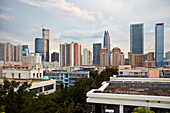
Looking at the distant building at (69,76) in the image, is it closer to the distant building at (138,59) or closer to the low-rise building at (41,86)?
the low-rise building at (41,86)

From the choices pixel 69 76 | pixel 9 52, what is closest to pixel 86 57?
pixel 9 52

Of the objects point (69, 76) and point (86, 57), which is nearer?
point (69, 76)

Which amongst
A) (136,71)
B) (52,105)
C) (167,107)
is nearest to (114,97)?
(167,107)

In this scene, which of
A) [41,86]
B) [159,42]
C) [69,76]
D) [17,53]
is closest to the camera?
[41,86]

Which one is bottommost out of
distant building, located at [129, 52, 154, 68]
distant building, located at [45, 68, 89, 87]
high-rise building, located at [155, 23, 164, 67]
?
distant building, located at [45, 68, 89, 87]

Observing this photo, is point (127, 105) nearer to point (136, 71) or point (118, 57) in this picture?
point (136, 71)

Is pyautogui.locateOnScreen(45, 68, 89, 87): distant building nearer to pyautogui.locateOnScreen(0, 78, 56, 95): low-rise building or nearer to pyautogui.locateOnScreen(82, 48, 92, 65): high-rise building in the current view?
pyautogui.locateOnScreen(0, 78, 56, 95): low-rise building

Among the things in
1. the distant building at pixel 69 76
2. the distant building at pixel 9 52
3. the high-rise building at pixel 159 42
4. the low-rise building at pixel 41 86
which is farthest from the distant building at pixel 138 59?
the low-rise building at pixel 41 86

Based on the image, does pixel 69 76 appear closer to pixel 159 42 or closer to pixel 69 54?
pixel 69 54

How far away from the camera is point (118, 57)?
144 meters

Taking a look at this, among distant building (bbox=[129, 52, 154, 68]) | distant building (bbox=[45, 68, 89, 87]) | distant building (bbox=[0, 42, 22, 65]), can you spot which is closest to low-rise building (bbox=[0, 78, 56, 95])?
distant building (bbox=[45, 68, 89, 87])

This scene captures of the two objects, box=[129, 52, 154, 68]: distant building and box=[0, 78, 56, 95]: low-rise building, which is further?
box=[129, 52, 154, 68]: distant building

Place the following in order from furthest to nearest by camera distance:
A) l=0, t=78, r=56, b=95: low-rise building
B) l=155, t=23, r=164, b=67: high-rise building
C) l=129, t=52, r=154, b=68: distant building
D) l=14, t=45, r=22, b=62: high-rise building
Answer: l=155, t=23, r=164, b=67: high-rise building → l=129, t=52, r=154, b=68: distant building → l=14, t=45, r=22, b=62: high-rise building → l=0, t=78, r=56, b=95: low-rise building

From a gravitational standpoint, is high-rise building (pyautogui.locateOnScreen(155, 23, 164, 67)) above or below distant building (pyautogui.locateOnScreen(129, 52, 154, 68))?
above
